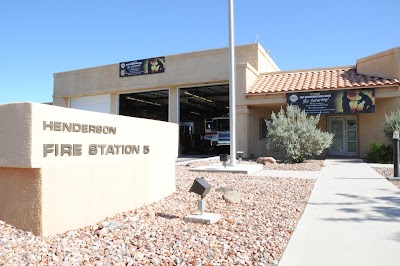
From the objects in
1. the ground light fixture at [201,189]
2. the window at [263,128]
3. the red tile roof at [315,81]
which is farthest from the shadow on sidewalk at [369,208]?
the window at [263,128]

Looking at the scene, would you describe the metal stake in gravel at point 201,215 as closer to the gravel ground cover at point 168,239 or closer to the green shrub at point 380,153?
the gravel ground cover at point 168,239

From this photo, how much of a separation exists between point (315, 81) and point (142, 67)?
10.7 meters

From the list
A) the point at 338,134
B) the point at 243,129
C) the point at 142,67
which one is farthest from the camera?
the point at 142,67

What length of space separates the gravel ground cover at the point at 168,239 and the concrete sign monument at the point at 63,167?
18 cm

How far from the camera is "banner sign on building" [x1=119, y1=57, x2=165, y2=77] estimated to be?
21550 mm

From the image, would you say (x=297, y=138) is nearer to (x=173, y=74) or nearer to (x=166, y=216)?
(x=173, y=74)

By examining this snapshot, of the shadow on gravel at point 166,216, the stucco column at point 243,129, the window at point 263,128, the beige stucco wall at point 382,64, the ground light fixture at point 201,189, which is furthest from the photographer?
the window at point 263,128

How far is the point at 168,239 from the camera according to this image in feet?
14.0

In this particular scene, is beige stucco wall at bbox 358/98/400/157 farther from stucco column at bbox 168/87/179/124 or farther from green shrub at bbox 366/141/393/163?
stucco column at bbox 168/87/179/124

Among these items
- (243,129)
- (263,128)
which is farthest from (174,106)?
(263,128)

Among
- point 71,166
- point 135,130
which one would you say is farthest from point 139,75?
point 71,166

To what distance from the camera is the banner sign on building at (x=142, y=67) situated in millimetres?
21550

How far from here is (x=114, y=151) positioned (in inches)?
207

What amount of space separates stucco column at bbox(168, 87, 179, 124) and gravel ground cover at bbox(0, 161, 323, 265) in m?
15.1
